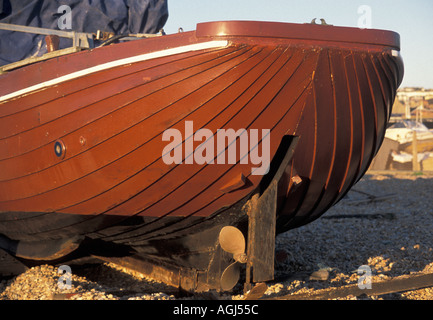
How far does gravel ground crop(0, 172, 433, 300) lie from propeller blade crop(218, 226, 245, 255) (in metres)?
0.36

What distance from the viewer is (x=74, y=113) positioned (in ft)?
13.0

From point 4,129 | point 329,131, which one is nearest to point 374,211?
point 329,131

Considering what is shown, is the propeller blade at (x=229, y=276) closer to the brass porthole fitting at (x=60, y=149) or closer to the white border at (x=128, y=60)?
the brass porthole fitting at (x=60, y=149)

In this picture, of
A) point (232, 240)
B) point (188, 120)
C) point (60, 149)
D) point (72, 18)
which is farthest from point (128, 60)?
point (72, 18)

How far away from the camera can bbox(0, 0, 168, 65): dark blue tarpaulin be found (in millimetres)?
6102

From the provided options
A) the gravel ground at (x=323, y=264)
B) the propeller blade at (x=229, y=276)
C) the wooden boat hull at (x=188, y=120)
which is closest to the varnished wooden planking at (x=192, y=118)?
the wooden boat hull at (x=188, y=120)

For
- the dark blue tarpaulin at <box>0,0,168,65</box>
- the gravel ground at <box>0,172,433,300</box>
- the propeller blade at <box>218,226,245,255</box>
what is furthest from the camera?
the dark blue tarpaulin at <box>0,0,168,65</box>

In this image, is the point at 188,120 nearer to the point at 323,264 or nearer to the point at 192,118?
the point at 192,118

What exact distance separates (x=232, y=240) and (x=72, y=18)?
3544 mm

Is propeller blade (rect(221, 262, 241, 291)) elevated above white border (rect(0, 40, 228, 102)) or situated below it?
below

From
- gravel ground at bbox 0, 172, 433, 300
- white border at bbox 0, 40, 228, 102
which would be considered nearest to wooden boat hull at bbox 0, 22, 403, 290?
white border at bbox 0, 40, 228, 102

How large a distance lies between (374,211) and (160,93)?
7145 millimetres

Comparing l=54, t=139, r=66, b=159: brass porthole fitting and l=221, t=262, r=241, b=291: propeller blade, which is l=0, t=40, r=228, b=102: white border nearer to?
l=54, t=139, r=66, b=159: brass porthole fitting
